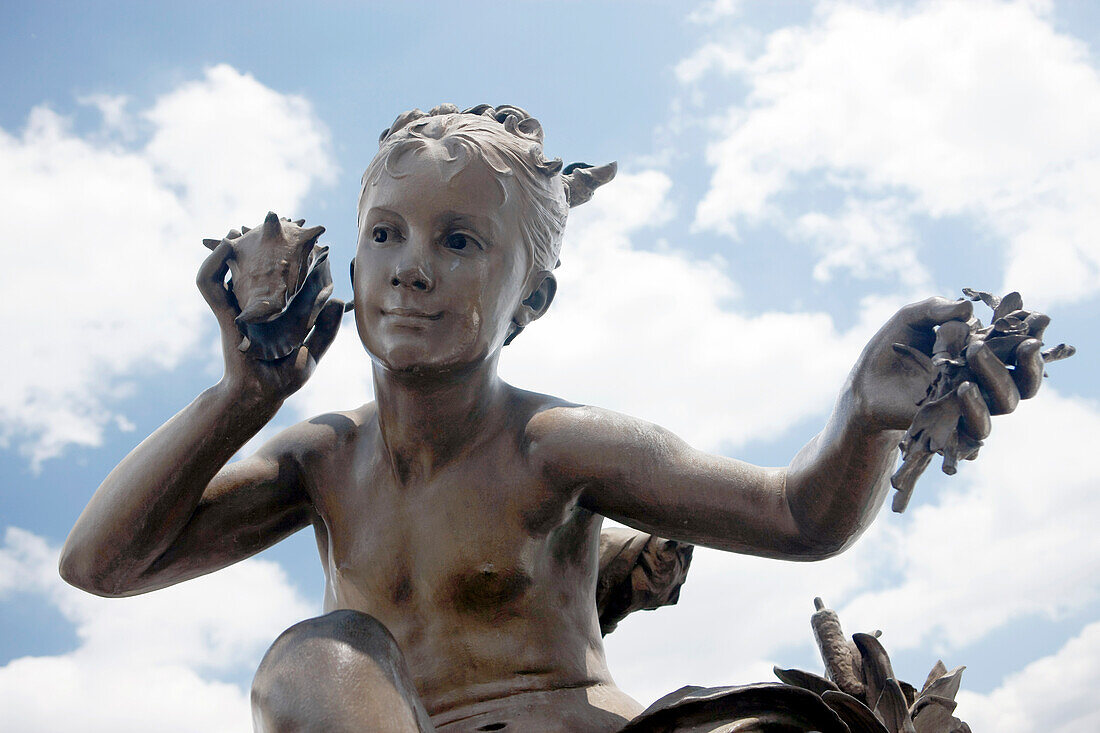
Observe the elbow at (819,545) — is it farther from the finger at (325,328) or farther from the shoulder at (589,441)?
the finger at (325,328)

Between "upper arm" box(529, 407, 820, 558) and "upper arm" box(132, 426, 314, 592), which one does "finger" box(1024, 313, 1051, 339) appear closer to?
"upper arm" box(529, 407, 820, 558)

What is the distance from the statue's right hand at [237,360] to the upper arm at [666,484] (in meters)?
0.70

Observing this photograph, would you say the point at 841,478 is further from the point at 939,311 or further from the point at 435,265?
the point at 435,265

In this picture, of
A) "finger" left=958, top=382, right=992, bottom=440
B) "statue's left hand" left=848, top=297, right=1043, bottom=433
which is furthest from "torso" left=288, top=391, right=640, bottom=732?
"finger" left=958, top=382, right=992, bottom=440

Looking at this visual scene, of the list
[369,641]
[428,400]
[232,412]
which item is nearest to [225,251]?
[232,412]

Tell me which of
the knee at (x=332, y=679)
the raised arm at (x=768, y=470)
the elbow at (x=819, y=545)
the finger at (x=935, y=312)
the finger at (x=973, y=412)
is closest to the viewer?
the knee at (x=332, y=679)

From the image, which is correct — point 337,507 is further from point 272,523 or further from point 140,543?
point 140,543

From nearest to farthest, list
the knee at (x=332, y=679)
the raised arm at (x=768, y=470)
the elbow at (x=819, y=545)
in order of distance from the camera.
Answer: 1. the knee at (x=332, y=679)
2. the raised arm at (x=768, y=470)
3. the elbow at (x=819, y=545)

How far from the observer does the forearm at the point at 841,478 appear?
3.10m

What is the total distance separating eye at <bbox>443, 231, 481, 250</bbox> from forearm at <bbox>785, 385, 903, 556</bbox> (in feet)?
3.53

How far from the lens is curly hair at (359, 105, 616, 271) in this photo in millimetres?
3539

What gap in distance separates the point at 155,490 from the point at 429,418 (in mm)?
769

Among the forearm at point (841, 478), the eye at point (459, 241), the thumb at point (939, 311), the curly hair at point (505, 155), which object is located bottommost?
the forearm at point (841, 478)

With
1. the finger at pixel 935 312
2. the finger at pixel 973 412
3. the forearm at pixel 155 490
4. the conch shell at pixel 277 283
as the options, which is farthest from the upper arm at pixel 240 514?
the finger at pixel 973 412
